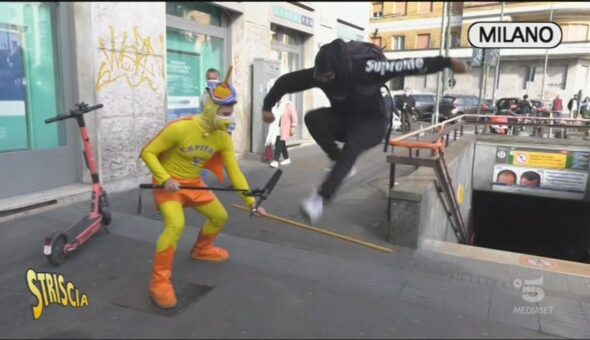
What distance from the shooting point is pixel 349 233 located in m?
5.23

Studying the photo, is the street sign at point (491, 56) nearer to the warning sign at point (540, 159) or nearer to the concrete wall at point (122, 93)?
the concrete wall at point (122, 93)

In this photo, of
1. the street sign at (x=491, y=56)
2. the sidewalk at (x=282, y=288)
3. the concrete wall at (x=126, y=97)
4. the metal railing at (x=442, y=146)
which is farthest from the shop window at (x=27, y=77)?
the street sign at (x=491, y=56)

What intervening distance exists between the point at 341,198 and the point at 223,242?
2.55 meters

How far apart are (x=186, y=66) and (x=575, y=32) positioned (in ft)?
19.6

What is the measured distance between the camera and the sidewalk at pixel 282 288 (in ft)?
10.1

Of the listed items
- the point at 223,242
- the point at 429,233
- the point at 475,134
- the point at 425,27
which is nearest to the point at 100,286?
the point at 223,242

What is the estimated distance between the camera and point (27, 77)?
5566 millimetres

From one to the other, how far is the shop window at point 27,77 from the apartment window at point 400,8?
3666mm

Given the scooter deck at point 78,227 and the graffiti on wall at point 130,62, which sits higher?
the graffiti on wall at point 130,62

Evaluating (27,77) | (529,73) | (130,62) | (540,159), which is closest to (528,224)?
(540,159)

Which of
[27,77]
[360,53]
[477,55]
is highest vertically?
[477,55]

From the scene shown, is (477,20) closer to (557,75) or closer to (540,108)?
(557,75)

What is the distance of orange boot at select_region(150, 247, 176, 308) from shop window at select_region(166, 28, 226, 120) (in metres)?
4.56

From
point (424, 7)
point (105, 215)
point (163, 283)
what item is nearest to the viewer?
point (163, 283)
